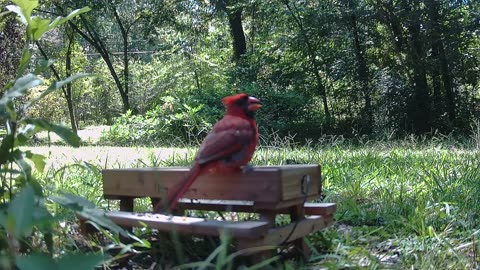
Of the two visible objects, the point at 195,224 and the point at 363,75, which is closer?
the point at 195,224

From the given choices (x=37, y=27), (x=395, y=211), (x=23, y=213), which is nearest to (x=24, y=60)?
(x=37, y=27)

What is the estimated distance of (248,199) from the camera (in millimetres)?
2127

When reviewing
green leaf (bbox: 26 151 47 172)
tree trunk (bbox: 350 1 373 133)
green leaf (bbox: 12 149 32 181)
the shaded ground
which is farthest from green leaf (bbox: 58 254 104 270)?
tree trunk (bbox: 350 1 373 133)

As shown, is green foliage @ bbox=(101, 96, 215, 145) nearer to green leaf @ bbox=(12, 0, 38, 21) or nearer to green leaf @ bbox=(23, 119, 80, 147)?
green leaf @ bbox=(12, 0, 38, 21)

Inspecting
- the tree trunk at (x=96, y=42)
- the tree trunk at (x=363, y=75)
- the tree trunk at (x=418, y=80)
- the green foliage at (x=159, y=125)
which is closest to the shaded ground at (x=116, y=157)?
the green foliage at (x=159, y=125)

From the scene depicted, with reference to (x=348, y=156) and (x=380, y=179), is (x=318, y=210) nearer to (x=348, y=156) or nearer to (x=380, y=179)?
(x=380, y=179)

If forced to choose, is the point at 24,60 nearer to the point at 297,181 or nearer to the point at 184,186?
the point at 184,186

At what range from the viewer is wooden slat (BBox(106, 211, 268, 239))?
1921 mm

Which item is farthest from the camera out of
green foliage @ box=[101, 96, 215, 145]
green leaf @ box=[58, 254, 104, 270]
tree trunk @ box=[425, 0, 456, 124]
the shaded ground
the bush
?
the bush

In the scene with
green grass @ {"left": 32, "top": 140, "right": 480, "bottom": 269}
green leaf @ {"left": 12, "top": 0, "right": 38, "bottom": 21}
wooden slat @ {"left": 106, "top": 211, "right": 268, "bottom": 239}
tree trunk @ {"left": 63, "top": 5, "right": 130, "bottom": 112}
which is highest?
tree trunk @ {"left": 63, "top": 5, "right": 130, "bottom": 112}

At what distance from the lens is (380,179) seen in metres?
4.16

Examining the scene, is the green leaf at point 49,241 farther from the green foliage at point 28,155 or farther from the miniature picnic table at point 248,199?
the miniature picnic table at point 248,199

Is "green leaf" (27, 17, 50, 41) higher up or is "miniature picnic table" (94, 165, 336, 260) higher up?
"green leaf" (27, 17, 50, 41)

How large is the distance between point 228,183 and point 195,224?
0.23m
